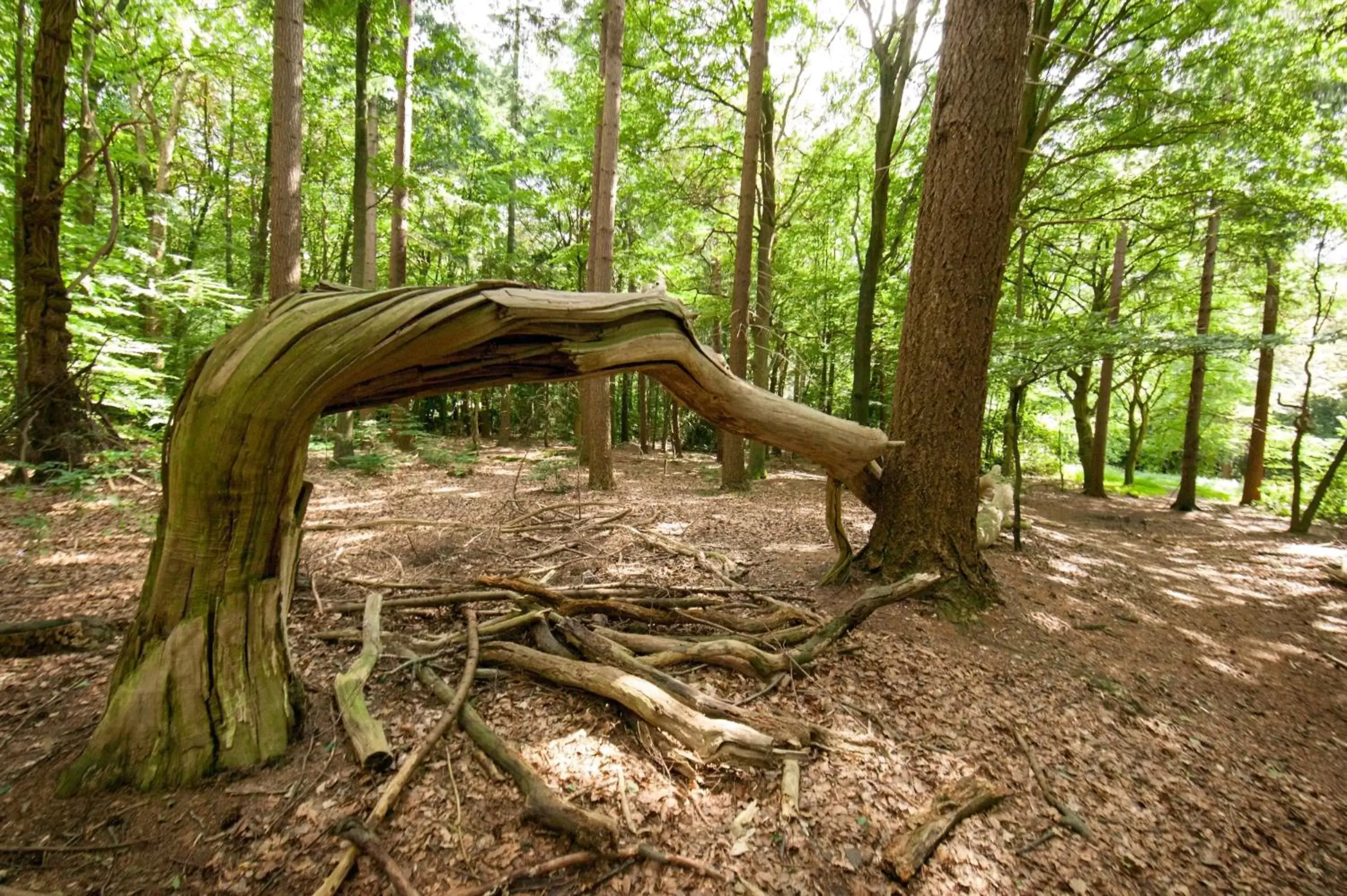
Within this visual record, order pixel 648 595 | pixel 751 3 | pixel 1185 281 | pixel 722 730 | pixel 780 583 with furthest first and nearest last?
pixel 1185 281, pixel 751 3, pixel 780 583, pixel 648 595, pixel 722 730

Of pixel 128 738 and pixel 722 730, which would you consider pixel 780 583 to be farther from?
pixel 128 738

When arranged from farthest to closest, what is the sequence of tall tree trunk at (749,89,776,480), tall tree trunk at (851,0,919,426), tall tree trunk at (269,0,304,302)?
tall tree trunk at (749,89,776,480) < tall tree trunk at (851,0,919,426) < tall tree trunk at (269,0,304,302)

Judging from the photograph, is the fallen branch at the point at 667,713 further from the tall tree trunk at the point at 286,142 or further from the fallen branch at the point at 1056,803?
the tall tree trunk at the point at 286,142

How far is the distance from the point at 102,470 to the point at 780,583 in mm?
7828

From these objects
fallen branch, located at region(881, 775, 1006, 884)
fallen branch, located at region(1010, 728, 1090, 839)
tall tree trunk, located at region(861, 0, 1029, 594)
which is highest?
tall tree trunk, located at region(861, 0, 1029, 594)

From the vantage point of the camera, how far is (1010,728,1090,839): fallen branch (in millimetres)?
2314

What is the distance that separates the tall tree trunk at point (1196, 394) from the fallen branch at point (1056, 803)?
1425cm

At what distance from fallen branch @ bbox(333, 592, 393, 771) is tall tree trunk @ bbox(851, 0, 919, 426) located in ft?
28.2

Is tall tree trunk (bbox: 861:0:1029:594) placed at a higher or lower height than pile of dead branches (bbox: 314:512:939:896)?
higher

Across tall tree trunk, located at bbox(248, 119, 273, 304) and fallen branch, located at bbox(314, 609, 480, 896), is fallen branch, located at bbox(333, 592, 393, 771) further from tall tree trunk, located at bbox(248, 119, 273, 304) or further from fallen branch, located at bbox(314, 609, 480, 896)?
tall tree trunk, located at bbox(248, 119, 273, 304)

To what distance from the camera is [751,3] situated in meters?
11.1

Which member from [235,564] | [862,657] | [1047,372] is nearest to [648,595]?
[862,657]

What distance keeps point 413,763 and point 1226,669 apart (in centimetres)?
596

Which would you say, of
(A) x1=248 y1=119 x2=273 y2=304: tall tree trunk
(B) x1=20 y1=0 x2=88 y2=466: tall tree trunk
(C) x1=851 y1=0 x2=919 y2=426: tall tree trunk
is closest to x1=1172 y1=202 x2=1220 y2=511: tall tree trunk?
(C) x1=851 y1=0 x2=919 y2=426: tall tree trunk
